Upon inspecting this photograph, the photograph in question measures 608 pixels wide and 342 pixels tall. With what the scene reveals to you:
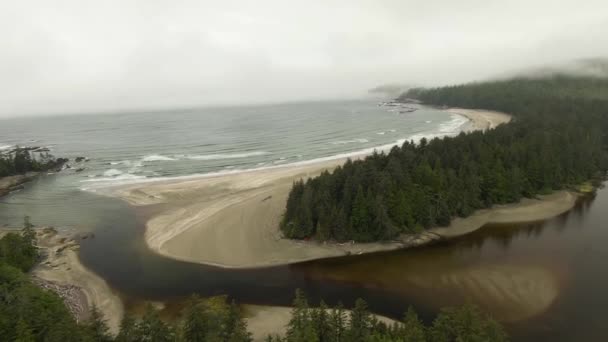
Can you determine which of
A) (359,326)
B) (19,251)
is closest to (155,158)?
(19,251)

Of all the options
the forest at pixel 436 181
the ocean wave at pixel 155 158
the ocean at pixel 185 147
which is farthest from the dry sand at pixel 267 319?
the ocean wave at pixel 155 158

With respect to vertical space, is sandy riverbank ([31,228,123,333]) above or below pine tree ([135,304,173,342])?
below

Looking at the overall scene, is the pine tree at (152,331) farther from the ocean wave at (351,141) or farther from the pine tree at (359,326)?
the ocean wave at (351,141)

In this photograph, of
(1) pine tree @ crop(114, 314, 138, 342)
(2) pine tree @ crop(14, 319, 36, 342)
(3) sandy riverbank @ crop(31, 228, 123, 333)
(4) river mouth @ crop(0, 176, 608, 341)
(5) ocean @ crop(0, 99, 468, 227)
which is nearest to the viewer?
(2) pine tree @ crop(14, 319, 36, 342)

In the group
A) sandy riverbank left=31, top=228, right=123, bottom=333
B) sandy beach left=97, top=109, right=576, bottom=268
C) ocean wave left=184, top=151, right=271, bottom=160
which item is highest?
ocean wave left=184, top=151, right=271, bottom=160

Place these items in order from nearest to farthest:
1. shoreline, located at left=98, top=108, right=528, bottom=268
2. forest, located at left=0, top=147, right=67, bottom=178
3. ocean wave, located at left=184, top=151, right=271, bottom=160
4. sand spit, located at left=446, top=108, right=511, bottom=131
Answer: shoreline, located at left=98, top=108, right=528, bottom=268, forest, located at left=0, top=147, right=67, bottom=178, ocean wave, located at left=184, top=151, right=271, bottom=160, sand spit, located at left=446, top=108, right=511, bottom=131

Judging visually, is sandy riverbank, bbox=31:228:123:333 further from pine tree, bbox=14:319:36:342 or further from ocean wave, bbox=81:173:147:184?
ocean wave, bbox=81:173:147:184

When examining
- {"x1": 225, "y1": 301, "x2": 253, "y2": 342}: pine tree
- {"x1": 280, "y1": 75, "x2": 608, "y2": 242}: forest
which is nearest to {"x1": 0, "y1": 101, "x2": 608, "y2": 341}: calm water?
{"x1": 280, "y1": 75, "x2": 608, "y2": 242}: forest

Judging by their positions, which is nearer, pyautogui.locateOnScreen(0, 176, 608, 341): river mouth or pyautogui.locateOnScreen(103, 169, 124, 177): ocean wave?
pyautogui.locateOnScreen(0, 176, 608, 341): river mouth
